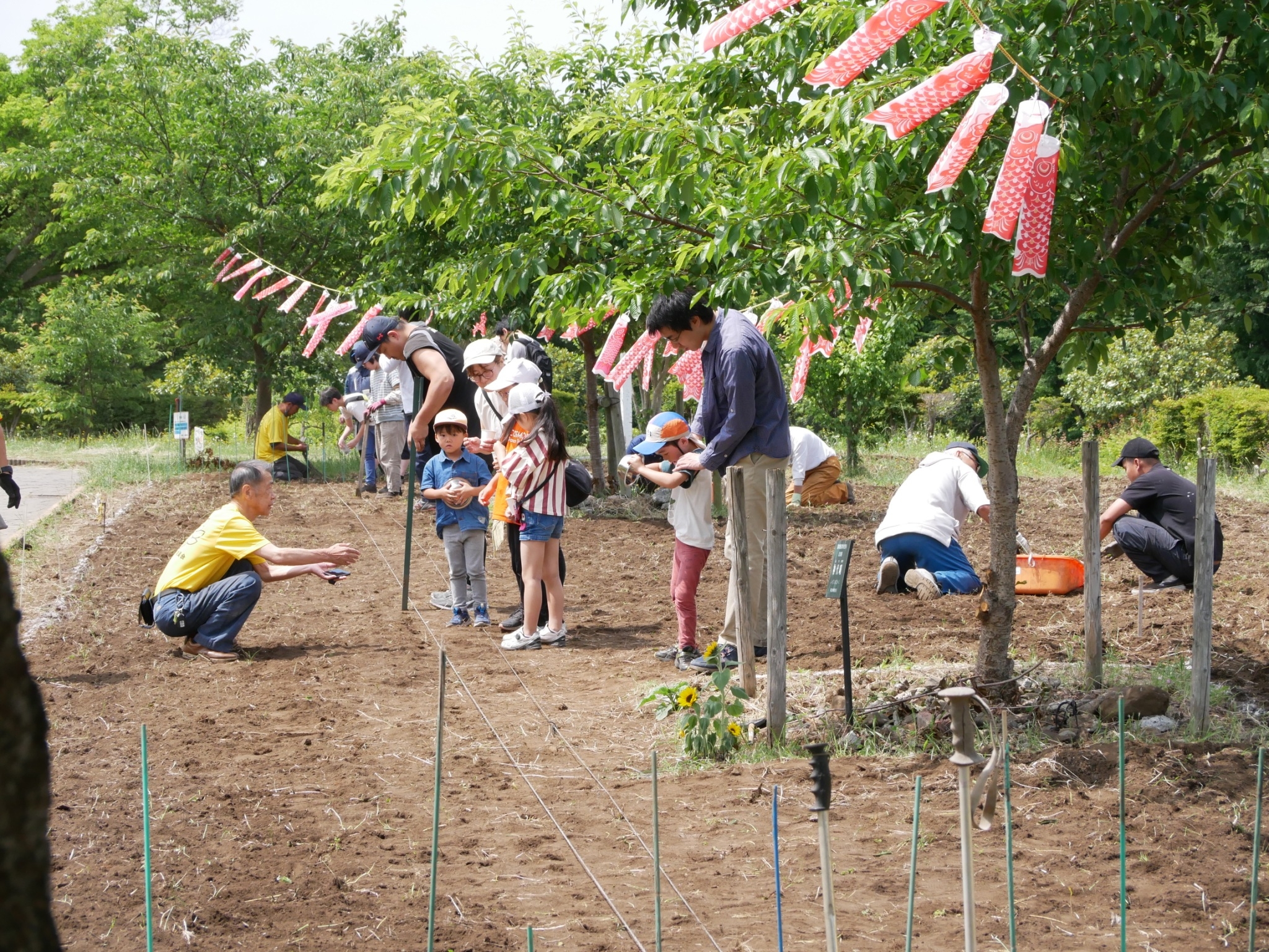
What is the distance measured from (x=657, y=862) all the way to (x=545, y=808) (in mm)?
1539

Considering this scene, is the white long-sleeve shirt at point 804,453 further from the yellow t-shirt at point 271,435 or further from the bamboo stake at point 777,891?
the bamboo stake at point 777,891

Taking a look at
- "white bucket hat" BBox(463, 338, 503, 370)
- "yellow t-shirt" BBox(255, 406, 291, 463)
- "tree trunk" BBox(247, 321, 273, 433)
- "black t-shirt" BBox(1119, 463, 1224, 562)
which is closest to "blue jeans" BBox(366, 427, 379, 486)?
"yellow t-shirt" BBox(255, 406, 291, 463)

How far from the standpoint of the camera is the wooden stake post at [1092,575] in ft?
17.7

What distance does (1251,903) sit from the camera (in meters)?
3.04

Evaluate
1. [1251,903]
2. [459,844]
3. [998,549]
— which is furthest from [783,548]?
[1251,903]

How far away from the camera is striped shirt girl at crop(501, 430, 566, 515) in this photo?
22.0 feet

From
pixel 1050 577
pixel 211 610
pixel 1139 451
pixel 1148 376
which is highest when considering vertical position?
pixel 1148 376

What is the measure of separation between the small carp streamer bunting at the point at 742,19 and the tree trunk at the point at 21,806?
3959mm

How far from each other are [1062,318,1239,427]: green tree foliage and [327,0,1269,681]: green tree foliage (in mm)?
19474

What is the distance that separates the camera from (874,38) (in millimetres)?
4098

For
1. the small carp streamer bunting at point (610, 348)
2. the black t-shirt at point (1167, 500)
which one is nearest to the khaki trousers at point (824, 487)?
the small carp streamer bunting at point (610, 348)

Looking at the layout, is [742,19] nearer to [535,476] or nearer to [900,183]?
[900,183]

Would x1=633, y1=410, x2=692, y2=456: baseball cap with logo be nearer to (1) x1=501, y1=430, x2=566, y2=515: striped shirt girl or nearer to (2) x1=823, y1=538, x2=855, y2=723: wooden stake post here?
(1) x1=501, y1=430, x2=566, y2=515: striped shirt girl

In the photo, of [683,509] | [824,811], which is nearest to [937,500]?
[683,509]
